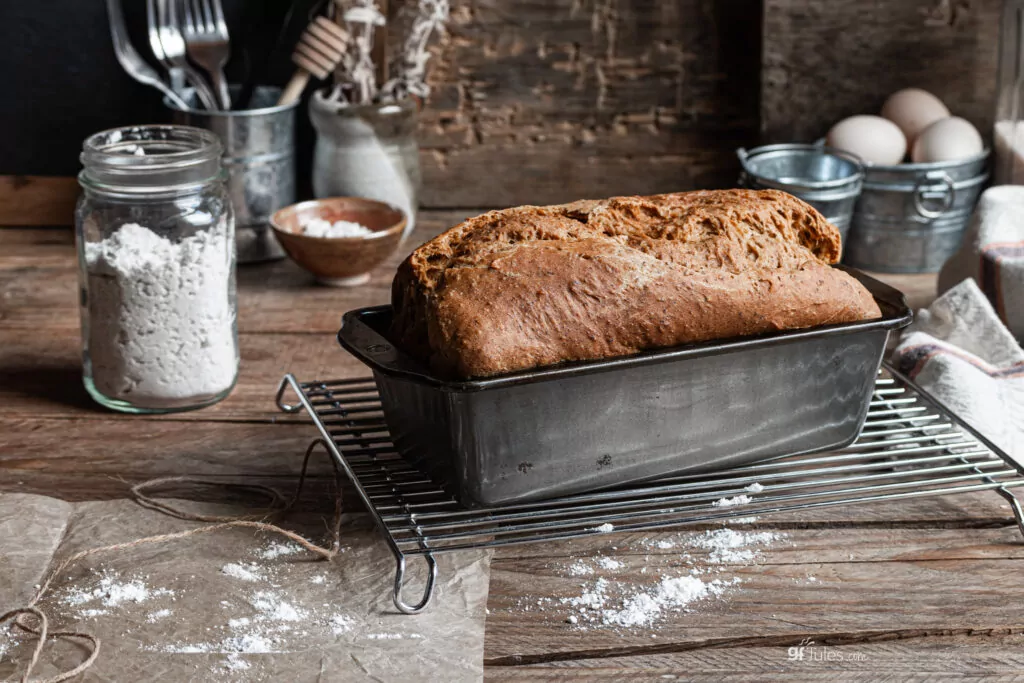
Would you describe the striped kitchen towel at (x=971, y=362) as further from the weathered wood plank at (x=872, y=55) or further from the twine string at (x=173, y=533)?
the twine string at (x=173, y=533)

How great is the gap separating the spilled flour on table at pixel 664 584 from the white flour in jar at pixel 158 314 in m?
0.58

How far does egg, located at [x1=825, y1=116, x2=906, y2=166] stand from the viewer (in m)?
1.92

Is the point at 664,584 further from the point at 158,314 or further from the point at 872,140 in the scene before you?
the point at 872,140

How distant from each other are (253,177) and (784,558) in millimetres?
1213

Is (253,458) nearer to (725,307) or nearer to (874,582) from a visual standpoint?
(725,307)

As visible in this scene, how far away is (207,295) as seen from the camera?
1399 millimetres

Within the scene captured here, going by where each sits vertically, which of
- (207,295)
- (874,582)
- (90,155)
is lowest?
(874,582)

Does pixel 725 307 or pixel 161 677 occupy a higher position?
pixel 725 307

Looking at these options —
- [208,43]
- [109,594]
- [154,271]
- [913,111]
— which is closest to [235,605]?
[109,594]

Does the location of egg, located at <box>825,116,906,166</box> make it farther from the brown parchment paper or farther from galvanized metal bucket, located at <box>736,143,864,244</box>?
the brown parchment paper

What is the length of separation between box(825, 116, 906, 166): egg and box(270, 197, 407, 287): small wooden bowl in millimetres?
766

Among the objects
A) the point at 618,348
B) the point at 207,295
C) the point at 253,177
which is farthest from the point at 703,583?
the point at 253,177

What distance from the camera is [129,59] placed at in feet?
6.51

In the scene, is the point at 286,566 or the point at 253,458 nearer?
the point at 286,566
